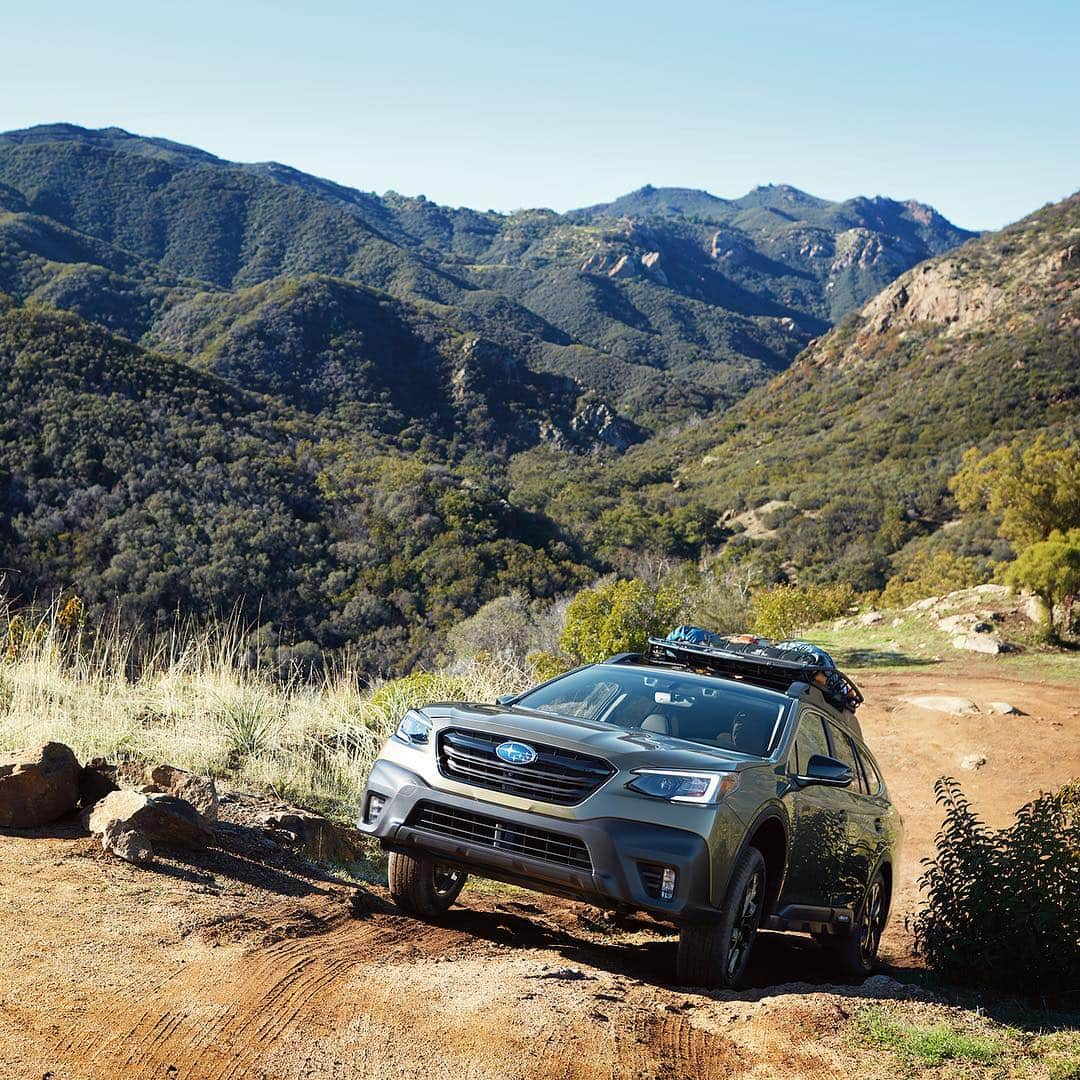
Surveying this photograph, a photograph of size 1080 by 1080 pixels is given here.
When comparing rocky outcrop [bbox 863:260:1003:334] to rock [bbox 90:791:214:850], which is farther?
rocky outcrop [bbox 863:260:1003:334]

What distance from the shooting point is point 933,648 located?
1966cm

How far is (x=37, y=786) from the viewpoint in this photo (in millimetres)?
5484

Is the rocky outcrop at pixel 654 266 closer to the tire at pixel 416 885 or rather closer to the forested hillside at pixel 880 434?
the forested hillside at pixel 880 434

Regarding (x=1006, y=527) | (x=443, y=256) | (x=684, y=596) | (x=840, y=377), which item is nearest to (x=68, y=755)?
(x=684, y=596)

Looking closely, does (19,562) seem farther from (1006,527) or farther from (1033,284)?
(1033,284)

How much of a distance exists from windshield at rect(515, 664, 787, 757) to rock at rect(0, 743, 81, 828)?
246cm

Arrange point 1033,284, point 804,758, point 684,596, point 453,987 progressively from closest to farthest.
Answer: point 453,987 → point 804,758 → point 684,596 → point 1033,284

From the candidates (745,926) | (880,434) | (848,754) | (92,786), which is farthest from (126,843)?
(880,434)

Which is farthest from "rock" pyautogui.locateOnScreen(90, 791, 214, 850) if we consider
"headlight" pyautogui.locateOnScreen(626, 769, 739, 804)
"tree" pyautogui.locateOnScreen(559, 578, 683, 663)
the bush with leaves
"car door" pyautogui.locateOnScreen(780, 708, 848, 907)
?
"tree" pyautogui.locateOnScreen(559, 578, 683, 663)

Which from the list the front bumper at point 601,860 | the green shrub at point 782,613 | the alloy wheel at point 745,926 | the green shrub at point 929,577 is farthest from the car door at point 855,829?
the green shrub at point 929,577

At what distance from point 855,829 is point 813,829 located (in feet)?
2.26

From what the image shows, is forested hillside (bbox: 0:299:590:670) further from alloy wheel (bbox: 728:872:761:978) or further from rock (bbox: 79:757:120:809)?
alloy wheel (bbox: 728:872:761:978)

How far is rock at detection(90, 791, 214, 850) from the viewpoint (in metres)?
5.26

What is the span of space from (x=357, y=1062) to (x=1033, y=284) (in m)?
71.2
